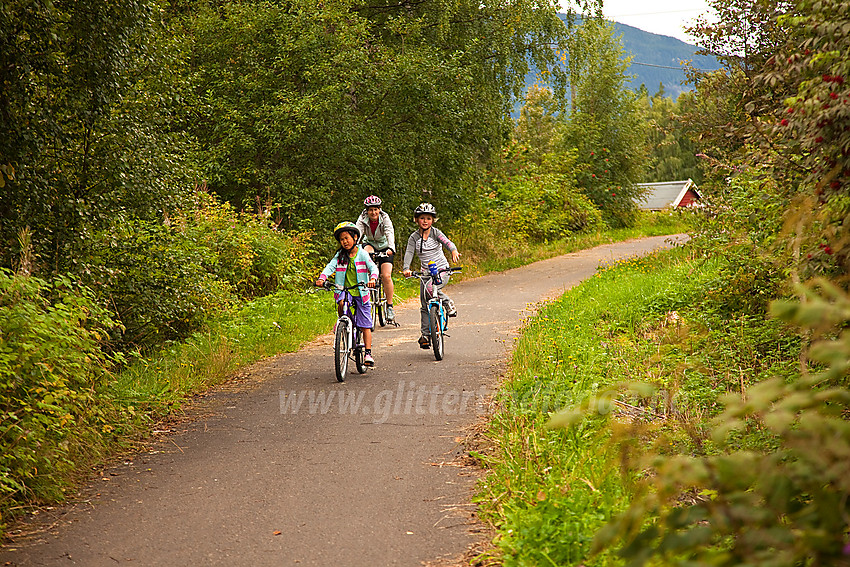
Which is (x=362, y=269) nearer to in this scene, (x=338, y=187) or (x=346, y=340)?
(x=346, y=340)

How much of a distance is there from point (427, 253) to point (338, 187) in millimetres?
9119

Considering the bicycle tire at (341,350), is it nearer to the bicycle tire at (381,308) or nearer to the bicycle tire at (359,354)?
the bicycle tire at (359,354)

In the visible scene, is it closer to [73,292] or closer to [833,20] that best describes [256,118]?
[73,292]

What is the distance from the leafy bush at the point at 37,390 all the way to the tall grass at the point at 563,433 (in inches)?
119

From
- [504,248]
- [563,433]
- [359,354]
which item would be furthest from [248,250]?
[504,248]

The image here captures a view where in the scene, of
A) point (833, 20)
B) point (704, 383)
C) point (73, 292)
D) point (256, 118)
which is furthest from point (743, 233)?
point (256, 118)

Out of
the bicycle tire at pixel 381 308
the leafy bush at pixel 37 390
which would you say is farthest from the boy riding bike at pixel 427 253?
the leafy bush at pixel 37 390

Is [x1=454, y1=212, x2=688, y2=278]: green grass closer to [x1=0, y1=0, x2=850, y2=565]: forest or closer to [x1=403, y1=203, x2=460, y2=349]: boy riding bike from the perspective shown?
[x1=0, y1=0, x2=850, y2=565]: forest

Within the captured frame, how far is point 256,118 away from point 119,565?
15837mm

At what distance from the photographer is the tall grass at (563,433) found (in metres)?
4.36

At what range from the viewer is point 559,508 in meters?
4.58

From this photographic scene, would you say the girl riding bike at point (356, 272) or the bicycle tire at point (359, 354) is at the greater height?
the girl riding bike at point (356, 272)

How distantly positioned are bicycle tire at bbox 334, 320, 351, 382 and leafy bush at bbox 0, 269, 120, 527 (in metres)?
3.00

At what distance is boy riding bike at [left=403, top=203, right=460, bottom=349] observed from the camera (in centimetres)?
1050
